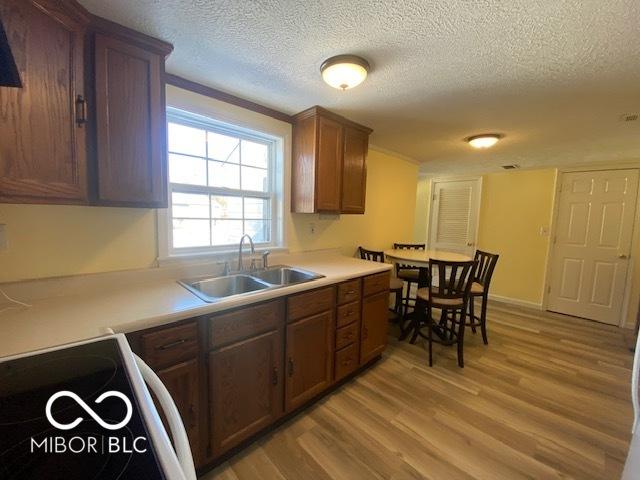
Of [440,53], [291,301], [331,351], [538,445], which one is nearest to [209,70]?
[440,53]

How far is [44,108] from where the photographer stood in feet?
3.47

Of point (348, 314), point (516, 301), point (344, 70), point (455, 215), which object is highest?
point (344, 70)

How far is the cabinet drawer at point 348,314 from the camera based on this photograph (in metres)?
2.03

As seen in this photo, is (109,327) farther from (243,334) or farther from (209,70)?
(209,70)

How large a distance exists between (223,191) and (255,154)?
A: 46 centimetres

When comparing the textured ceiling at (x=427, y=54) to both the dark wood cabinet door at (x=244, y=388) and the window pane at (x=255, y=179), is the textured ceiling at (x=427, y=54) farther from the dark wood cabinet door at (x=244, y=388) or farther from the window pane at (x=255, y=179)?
the dark wood cabinet door at (x=244, y=388)

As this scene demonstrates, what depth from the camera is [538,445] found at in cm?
163

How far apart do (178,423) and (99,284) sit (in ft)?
4.28

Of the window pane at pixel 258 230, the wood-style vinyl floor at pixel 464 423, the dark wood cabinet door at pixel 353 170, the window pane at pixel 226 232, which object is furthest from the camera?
the dark wood cabinet door at pixel 353 170

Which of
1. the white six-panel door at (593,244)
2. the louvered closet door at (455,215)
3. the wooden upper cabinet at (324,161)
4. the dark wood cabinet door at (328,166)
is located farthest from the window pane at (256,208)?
the white six-panel door at (593,244)

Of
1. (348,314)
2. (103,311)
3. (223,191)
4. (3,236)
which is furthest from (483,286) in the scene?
(3,236)

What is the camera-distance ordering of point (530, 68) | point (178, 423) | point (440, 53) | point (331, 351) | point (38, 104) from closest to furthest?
point (178, 423) → point (38, 104) → point (440, 53) → point (530, 68) → point (331, 351)

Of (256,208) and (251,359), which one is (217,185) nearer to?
(256,208)

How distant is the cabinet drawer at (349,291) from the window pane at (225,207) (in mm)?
1053
